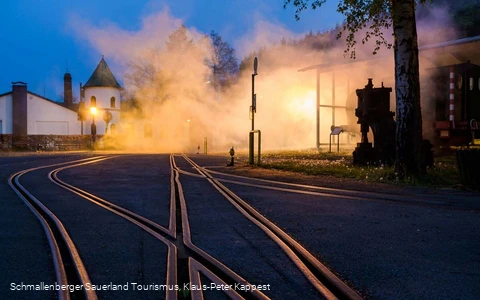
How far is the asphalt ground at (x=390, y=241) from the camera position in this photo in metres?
3.08

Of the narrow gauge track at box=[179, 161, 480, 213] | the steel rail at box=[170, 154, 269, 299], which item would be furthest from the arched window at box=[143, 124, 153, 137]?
the steel rail at box=[170, 154, 269, 299]

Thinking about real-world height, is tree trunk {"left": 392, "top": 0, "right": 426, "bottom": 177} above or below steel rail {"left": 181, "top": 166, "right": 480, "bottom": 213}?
above

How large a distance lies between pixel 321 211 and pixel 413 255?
2.18 m

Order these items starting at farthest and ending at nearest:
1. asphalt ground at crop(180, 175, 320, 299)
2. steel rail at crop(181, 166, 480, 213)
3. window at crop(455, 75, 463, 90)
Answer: window at crop(455, 75, 463, 90)
steel rail at crop(181, 166, 480, 213)
asphalt ground at crop(180, 175, 320, 299)

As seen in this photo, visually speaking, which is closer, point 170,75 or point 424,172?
point 424,172

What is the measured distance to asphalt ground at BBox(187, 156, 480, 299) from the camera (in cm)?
308

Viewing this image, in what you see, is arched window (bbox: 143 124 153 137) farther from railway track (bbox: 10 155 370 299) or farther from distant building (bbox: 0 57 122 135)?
railway track (bbox: 10 155 370 299)

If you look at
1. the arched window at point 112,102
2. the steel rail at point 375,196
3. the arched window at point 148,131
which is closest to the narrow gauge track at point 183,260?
the steel rail at point 375,196

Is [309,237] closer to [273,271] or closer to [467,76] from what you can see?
[273,271]

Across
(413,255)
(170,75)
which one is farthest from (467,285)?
(170,75)

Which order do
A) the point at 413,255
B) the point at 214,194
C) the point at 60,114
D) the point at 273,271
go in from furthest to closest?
the point at 60,114
the point at 214,194
the point at 413,255
the point at 273,271

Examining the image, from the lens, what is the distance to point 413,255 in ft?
12.5

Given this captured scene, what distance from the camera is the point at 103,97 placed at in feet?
187

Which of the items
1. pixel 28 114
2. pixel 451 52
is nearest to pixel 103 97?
pixel 28 114
